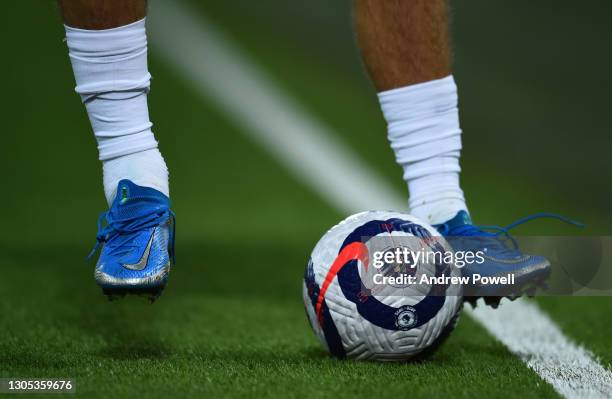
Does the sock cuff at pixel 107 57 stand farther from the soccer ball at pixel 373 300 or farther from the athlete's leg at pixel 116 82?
the soccer ball at pixel 373 300

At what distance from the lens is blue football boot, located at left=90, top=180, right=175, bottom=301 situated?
2.68 metres

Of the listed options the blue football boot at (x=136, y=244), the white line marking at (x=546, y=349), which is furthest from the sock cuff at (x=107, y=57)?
the white line marking at (x=546, y=349)

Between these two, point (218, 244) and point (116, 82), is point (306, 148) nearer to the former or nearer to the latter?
point (218, 244)

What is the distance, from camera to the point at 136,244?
276 centimetres

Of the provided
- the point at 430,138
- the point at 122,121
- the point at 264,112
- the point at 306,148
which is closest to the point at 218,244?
the point at 430,138

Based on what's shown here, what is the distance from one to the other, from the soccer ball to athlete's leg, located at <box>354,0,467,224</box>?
372 mm

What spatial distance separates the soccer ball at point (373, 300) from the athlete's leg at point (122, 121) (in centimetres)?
43

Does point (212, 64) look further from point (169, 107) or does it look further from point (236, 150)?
point (236, 150)

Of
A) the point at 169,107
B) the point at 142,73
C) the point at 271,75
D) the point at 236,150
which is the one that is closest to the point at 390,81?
the point at 142,73

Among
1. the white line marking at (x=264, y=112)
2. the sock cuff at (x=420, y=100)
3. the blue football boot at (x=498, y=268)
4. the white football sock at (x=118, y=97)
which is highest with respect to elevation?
the white football sock at (x=118, y=97)

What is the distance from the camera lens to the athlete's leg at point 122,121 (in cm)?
279

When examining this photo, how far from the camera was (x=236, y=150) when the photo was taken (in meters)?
7.86

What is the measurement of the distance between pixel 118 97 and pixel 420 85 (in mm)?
924

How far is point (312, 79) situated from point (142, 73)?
22.1 feet
